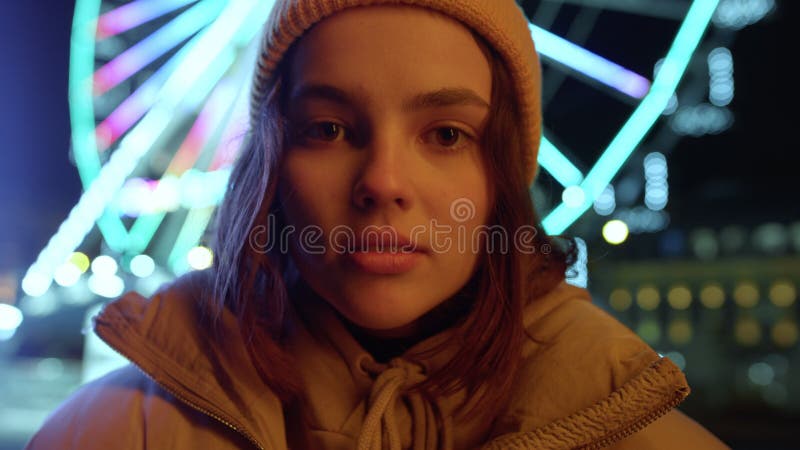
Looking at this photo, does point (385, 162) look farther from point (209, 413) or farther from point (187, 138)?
point (187, 138)

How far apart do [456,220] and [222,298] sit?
394 millimetres

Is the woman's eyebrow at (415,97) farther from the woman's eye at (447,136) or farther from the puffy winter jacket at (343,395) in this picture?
the puffy winter jacket at (343,395)

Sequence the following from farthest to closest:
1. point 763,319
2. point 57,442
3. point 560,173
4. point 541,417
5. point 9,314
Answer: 1. point 763,319
2. point 9,314
3. point 560,173
4. point 57,442
5. point 541,417

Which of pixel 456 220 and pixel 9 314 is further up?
pixel 456 220

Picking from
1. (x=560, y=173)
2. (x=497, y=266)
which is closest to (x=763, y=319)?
(x=560, y=173)

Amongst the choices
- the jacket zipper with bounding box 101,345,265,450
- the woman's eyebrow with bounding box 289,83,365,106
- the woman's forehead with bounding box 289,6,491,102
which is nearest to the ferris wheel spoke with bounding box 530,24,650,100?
the woman's forehead with bounding box 289,6,491,102

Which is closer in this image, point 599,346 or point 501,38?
point 599,346

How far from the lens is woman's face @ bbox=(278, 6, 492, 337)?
857 millimetres

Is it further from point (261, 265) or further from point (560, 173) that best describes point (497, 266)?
point (560, 173)

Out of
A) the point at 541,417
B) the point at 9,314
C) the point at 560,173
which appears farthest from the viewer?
the point at 9,314

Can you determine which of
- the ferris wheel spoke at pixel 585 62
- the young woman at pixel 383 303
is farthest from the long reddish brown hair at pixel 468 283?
the ferris wheel spoke at pixel 585 62

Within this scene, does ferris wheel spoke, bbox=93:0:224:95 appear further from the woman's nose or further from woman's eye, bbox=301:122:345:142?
the woman's nose

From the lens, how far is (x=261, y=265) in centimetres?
102

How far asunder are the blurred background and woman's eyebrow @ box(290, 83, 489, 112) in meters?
0.44
